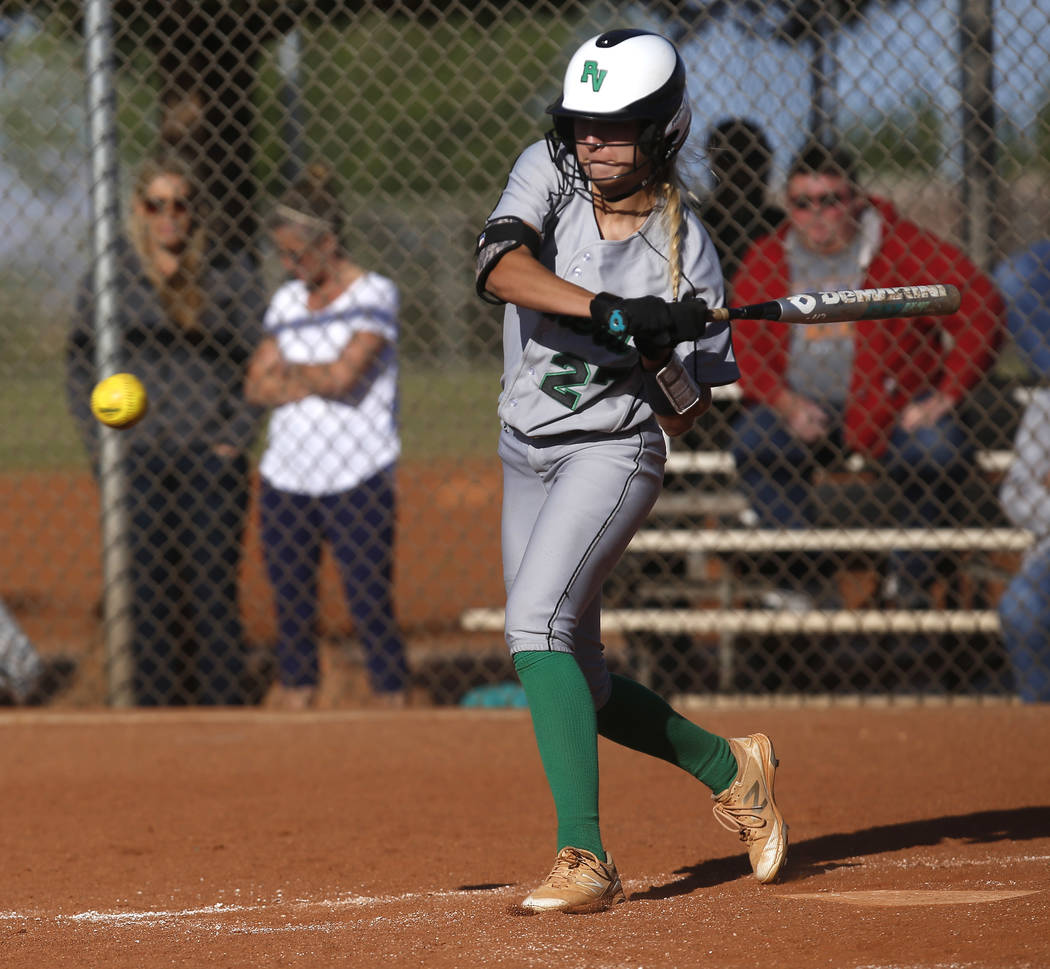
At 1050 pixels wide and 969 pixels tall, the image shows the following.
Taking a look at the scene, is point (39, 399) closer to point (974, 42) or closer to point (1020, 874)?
point (974, 42)

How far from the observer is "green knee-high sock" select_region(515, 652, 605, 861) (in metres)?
2.56

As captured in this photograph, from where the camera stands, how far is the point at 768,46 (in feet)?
15.6

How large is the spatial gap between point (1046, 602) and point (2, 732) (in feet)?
12.4

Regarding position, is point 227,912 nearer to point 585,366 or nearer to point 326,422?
point 585,366

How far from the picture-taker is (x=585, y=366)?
2670mm

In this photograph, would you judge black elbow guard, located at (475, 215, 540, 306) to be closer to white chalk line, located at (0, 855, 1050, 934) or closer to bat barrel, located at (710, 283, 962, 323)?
bat barrel, located at (710, 283, 962, 323)

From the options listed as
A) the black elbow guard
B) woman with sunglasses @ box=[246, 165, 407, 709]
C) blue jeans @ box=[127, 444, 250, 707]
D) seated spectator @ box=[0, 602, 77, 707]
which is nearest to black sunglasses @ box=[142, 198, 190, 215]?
woman with sunglasses @ box=[246, 165, 407, 709]

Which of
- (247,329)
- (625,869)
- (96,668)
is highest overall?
(247,329)

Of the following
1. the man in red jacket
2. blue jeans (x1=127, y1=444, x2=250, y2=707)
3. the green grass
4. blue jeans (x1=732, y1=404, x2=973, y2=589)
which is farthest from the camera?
the green grass

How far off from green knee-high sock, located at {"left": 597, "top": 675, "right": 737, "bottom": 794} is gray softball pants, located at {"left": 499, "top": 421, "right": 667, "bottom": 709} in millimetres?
144

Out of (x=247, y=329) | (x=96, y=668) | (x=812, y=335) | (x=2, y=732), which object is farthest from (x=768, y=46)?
(x=96, y=668)

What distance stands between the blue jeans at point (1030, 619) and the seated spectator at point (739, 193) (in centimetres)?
151

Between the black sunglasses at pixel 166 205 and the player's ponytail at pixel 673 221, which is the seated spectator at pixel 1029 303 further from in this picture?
the black sunglasses at pixel 166 205

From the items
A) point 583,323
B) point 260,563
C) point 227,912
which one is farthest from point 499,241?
point 260,563
